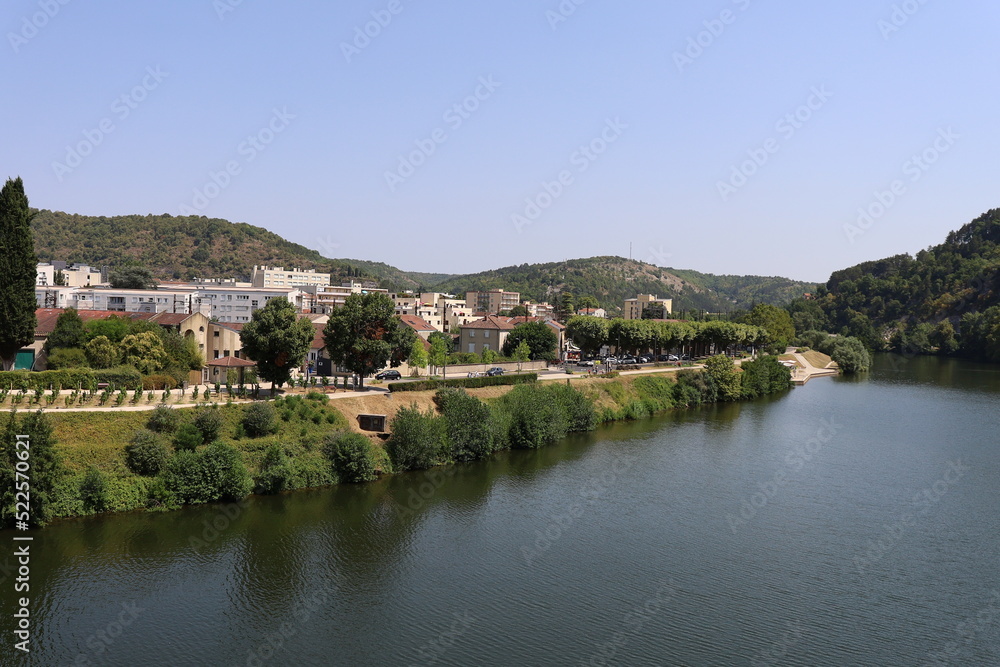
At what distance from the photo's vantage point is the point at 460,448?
36.7m

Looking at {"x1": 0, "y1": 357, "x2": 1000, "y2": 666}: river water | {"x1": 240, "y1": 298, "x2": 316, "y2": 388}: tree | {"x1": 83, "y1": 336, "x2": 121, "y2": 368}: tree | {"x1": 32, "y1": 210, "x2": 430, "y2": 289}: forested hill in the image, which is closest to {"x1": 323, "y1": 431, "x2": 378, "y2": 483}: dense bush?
{"x1": 0, "y1": 357, "x2": 1000, "y2": 666}: river water

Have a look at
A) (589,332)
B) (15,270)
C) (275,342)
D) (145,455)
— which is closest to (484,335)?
(589,332)

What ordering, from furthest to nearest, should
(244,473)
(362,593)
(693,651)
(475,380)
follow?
(475,380), (244,473), (362,593), (693,651)

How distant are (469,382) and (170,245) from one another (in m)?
145

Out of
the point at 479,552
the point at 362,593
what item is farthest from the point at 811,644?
Answer: the point at 362,593

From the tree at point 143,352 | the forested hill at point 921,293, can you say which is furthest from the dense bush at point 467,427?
the forested hill at point 921,293

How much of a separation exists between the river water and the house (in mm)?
31972

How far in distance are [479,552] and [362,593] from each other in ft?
15.3

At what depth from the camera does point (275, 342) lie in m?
36.5

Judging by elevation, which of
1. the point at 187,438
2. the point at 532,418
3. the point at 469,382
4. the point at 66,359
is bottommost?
the point at 532,418

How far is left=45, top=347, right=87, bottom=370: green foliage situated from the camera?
3800cm

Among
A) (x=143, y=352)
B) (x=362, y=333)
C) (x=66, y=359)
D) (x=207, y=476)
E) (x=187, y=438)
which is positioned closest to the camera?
(x=207, y=476)

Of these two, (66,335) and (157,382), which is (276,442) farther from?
(66,335)

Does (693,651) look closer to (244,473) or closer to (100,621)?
(100,621)
